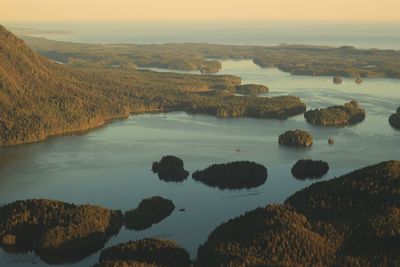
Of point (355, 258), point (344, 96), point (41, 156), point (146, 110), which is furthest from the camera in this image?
point (344, 96)

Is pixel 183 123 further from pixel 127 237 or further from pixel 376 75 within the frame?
pixel 376 75

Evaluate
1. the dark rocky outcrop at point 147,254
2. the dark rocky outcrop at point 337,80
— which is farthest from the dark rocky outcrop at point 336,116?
the dark rocky outcrop at point 147,254

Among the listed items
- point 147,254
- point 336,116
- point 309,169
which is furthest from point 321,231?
point 336,116

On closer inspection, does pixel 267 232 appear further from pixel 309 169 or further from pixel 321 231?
pixel 309 169

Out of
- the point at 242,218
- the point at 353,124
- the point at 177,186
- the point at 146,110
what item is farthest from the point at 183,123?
the point at 242,218

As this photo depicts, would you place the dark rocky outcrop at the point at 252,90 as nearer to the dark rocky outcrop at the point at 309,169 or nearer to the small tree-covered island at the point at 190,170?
the small tree-covered island at the point at 190,170

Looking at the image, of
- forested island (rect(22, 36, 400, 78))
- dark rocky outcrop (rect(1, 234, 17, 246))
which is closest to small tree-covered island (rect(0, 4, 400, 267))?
dark rocky outcrop (rect(1, 234, 17, 246))
